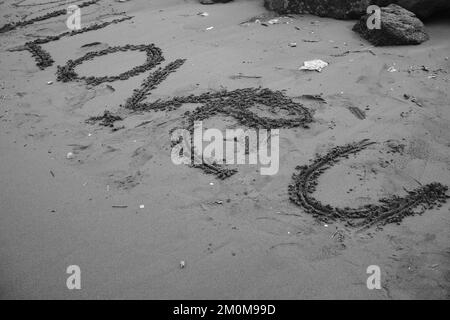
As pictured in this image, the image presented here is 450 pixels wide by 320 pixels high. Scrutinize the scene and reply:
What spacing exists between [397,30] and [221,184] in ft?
12.2

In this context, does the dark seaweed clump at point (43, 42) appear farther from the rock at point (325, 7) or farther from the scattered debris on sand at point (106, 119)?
the rock at point (325, 7)

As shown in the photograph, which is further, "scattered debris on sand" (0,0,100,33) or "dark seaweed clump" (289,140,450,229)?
"scattered debris on sand" (0,0,100,33)

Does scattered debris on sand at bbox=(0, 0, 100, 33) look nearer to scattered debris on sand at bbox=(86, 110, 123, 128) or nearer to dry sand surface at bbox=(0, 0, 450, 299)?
dry sand surface at bbox=(0, 0, 450, 299)

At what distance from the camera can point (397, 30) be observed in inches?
Result: 229

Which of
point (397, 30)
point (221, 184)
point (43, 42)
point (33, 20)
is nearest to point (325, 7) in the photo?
point (397, 30)

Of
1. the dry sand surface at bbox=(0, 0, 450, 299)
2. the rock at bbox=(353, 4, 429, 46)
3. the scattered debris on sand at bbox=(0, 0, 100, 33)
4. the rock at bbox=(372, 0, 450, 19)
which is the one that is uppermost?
the rock at bbox=(372, 0, 450, 19)

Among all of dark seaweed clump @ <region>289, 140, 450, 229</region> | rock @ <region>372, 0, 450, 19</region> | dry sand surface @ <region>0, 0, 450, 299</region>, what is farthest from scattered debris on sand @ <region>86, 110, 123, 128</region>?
rock @ <region>372, 0, 450, 19</region>

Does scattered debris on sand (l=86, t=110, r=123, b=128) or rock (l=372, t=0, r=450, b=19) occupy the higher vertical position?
rock (l=372, t=0, r=450, b=19)

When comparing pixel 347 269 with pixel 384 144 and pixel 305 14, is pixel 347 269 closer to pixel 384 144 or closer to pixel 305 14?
pixel 384 144

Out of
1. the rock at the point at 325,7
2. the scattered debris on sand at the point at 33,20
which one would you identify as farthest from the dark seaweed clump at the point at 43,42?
the rock at the point at 325,7

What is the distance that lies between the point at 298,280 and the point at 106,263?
57.4 inches

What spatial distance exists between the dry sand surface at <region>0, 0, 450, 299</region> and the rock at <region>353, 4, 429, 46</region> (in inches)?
5.9

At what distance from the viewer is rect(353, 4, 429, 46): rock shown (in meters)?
5.82

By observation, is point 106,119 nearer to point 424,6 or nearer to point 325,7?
point 325,7
